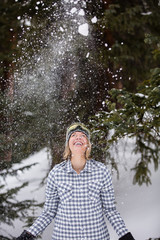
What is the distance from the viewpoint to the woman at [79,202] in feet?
6.44

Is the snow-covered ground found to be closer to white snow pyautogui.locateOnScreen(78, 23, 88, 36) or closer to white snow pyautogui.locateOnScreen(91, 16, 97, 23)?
white snow pyautogui.locateOnScreen(78, 23, 88, 36)

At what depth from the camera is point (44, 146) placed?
4.27 meters

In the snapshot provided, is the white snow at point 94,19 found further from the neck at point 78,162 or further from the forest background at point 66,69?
the neck at point 78,162

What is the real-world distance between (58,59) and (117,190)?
259cm

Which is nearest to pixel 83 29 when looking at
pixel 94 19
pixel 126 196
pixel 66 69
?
pixel 94 19

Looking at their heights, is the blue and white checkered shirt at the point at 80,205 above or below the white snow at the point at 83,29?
below

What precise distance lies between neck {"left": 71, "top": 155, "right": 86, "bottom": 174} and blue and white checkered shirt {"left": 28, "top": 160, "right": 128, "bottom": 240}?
1.7 inches

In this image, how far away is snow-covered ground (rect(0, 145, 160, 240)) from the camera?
4.09 meters

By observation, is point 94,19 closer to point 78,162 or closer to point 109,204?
point 78,162

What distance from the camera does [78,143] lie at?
2.16 meters

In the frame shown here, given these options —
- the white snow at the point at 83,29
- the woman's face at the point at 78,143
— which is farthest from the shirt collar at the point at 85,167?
the white snow at the point at 83,29

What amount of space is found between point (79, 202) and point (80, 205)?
25 millimetres

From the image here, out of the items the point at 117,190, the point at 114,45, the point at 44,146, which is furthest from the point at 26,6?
the point at 117,190

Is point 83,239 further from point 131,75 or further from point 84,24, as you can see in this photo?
point 84,24
